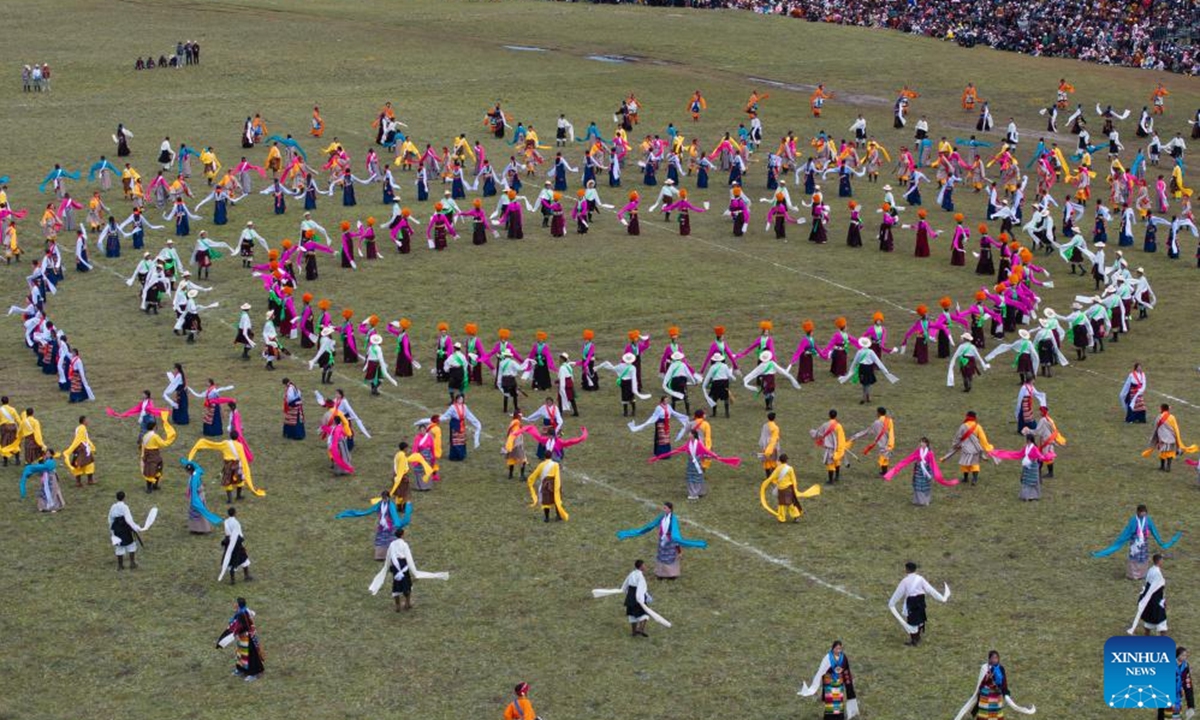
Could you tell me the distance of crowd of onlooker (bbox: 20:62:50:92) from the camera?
72.8m

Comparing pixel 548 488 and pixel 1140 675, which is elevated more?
pixel 1140 675

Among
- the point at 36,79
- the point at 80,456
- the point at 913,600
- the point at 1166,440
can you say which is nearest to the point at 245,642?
the point at 80,456

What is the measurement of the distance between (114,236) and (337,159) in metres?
8.77

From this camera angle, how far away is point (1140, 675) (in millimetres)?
23969

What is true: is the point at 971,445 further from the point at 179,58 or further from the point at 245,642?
the point at 179,58

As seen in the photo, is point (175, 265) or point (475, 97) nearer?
point (175, 265)

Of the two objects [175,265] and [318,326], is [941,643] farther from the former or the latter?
[175,265]

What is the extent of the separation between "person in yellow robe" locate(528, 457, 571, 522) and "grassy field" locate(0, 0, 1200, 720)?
1.01 feet

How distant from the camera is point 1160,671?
938 inches

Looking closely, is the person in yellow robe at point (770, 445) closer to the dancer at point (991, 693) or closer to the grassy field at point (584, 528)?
the grassy field at point (584, 528)

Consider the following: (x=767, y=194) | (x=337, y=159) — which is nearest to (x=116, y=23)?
(x=337, y=159)

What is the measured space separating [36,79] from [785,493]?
167 feet

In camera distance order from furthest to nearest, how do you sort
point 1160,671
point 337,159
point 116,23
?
point 116,23, point 337,159, point 1160,671

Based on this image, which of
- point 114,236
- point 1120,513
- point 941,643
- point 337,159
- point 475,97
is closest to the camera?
point 941,643
